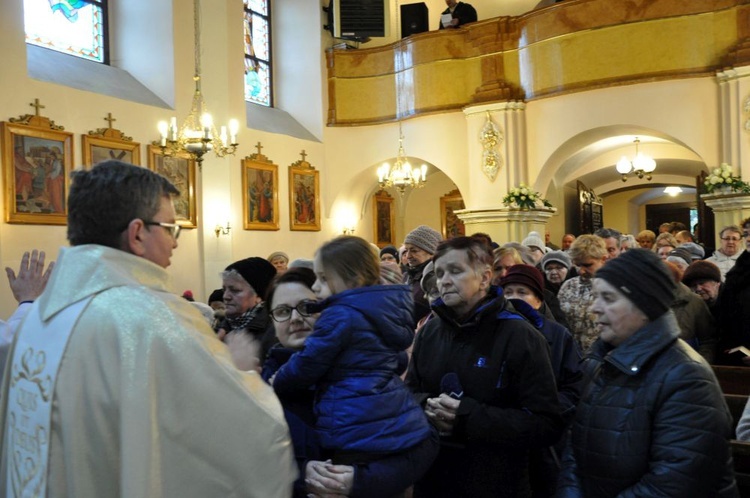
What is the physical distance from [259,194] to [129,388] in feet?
37.7

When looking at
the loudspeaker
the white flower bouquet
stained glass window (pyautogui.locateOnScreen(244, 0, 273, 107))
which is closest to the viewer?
the white flower bouquet

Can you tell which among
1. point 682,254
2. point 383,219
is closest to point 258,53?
point 383,219

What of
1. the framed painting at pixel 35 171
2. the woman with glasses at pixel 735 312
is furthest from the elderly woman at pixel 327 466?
the framed painting at pixel 35 171

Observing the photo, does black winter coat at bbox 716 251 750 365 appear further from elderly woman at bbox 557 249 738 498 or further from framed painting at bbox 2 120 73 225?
framed painting at bbox 2 120 73 225

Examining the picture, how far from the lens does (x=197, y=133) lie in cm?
938

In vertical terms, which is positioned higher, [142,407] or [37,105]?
[37,105]

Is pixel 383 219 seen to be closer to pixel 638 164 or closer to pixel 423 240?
pixel 638 164

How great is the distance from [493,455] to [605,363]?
1.99 feet

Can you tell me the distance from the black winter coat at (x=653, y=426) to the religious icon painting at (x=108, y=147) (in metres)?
8.60

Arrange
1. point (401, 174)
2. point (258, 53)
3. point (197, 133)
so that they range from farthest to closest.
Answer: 1. point (258, 53)
2. point (401, 174)
3. point (197, 133)

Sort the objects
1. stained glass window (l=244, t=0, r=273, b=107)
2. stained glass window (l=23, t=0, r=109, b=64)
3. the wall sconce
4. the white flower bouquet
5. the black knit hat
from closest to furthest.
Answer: the black knit hat, stained glass window (l=23, t=0, r=109, b=64), the white flower bouquet, the wall sconce, stained glass window (l=244, t=0, r=273, b=107)

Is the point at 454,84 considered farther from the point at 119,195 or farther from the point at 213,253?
the point at 119,195

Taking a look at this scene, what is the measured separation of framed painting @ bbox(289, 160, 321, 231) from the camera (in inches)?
545

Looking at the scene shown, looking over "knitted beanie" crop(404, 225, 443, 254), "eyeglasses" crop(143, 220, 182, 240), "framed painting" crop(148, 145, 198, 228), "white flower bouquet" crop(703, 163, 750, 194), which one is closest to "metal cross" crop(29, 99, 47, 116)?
"framed painting" crop(148, 145, 198, 228)
